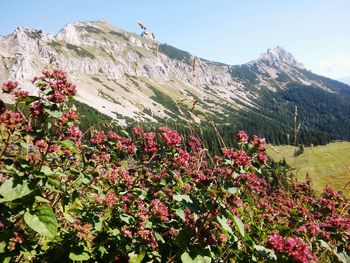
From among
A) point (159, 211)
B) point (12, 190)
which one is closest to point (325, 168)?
point (159, 211)

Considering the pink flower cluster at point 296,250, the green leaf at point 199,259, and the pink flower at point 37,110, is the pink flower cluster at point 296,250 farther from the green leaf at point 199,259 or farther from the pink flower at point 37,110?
the pink flower at point 37,110

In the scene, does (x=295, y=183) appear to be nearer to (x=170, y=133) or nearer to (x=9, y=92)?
(x=170, y=133)

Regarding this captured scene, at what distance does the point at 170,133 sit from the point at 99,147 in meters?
1.51

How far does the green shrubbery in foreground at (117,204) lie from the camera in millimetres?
4430

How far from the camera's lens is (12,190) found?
404cm

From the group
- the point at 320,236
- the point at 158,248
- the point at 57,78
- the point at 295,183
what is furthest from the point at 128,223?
the point at 295,183

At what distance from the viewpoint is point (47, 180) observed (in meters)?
4.63

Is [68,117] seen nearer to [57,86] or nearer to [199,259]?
[57,86]

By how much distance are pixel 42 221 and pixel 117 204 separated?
1.87m

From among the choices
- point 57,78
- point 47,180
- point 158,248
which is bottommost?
point 158,248

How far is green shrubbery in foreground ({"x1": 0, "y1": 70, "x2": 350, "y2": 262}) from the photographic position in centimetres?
443

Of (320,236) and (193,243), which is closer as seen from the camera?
(193,243)

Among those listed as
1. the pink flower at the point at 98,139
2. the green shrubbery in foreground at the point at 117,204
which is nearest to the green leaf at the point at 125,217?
the green shrubbery in foreground at the point at 117,204

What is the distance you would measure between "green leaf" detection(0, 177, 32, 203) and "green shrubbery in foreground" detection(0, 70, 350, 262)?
11 mm
